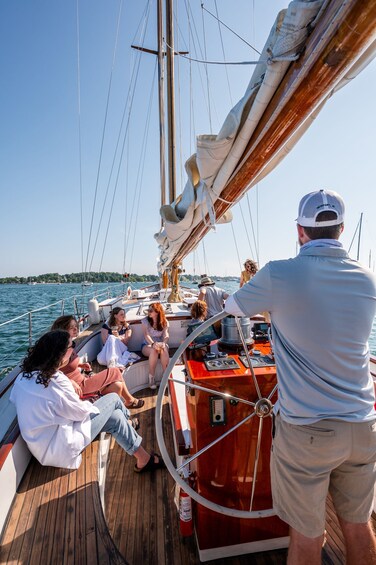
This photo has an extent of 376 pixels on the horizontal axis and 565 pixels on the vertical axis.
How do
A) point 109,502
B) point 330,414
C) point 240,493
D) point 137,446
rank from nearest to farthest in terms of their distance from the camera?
1. point 330,414
2. point 240,493
3. point 109,502
4. point 137,446

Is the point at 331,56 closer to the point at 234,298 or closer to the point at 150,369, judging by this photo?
the point at 234,298

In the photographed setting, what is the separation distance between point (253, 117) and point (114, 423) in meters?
2.15

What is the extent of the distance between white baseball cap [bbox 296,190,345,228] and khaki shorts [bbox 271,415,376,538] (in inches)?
26.1

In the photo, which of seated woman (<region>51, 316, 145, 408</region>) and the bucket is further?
seated woman (<region>51, 316, 145, 408</region>)

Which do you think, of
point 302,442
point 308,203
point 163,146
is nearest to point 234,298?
point 308,203

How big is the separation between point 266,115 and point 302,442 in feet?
5.14

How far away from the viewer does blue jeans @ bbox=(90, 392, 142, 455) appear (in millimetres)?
1821

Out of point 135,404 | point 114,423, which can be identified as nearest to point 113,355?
point 135,404

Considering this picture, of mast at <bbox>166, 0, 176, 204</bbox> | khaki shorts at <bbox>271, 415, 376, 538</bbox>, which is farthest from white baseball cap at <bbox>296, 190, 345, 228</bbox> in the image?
mast at <bbox>166, 0, 176, 204</bbox>

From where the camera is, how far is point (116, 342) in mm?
3467

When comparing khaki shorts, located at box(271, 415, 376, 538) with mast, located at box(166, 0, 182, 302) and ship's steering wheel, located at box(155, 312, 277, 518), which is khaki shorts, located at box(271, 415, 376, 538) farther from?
mast, located at box(166, 0, 182, 302)

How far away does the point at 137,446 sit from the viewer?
6.64ft

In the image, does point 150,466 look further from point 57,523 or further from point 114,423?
point 57,523

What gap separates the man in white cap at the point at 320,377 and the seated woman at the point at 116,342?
261 centimetres
